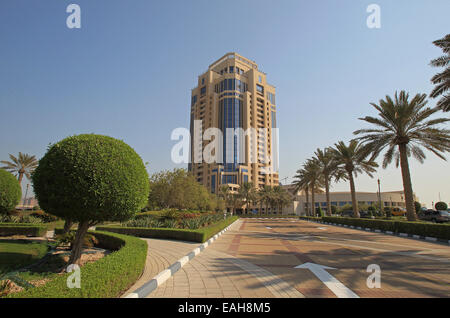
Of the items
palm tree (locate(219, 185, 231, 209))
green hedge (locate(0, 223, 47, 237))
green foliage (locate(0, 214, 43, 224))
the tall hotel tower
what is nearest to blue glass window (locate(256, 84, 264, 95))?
the tall hotel tower

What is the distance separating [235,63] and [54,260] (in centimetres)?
11333

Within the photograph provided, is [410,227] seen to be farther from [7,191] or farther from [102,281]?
[7,191]

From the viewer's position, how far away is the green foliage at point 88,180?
253 inches

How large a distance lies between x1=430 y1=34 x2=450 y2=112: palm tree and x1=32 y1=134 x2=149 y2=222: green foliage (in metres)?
18.2

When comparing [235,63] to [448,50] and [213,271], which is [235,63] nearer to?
[448,50]

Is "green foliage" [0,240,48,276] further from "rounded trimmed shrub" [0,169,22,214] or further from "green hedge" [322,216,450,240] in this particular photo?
"green hedge" [322,216,450,240]

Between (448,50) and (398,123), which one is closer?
(448,50)

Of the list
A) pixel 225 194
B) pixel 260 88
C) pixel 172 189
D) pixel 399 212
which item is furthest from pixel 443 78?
pixel 260 88

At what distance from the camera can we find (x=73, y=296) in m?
3.52

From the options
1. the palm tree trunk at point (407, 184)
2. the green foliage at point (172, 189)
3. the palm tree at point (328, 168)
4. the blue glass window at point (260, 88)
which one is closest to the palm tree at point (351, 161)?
the palm tree at point (328, 168)

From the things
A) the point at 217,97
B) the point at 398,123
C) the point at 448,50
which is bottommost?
the point at 398,123

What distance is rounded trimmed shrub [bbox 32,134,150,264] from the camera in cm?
642
